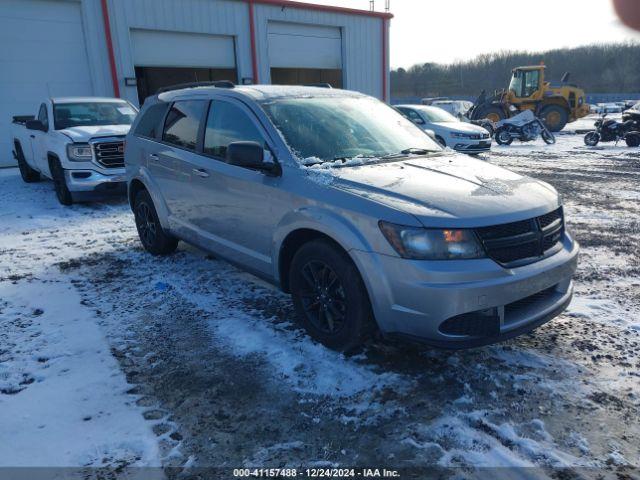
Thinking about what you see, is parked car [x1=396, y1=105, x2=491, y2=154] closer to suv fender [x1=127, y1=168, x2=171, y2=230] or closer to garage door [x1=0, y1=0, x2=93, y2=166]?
suv fender [x1=127, y1=168, x2=171, y2=230]

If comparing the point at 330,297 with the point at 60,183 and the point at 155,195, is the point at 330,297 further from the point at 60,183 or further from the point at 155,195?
the point at 60,183

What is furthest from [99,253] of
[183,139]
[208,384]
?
[208,384]

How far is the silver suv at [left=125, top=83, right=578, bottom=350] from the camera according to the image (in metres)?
2.88

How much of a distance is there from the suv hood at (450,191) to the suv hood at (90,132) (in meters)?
6.30

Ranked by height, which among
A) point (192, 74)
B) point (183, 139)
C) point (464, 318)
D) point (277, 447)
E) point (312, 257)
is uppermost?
point (192, 74)

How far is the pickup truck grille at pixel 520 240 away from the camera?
9.64 ft

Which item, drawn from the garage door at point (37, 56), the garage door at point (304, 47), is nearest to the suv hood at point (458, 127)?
the garage door at point (304, 47)

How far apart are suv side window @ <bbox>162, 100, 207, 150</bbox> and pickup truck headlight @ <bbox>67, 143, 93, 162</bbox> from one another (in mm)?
3842

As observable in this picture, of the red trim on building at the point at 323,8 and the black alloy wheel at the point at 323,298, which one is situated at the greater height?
the red trim on building at the point at 323,8

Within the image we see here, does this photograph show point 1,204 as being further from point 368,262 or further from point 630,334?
point 630,334

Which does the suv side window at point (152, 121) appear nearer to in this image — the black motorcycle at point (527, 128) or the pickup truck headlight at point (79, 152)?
the pickup truck headlight at point (79, 152)

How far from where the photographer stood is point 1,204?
30.1 ft

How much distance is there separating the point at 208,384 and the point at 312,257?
3.53ft

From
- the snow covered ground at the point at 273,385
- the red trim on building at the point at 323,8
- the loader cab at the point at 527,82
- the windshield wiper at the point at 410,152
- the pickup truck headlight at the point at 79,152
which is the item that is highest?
the red trim on building at the point at 323,8
